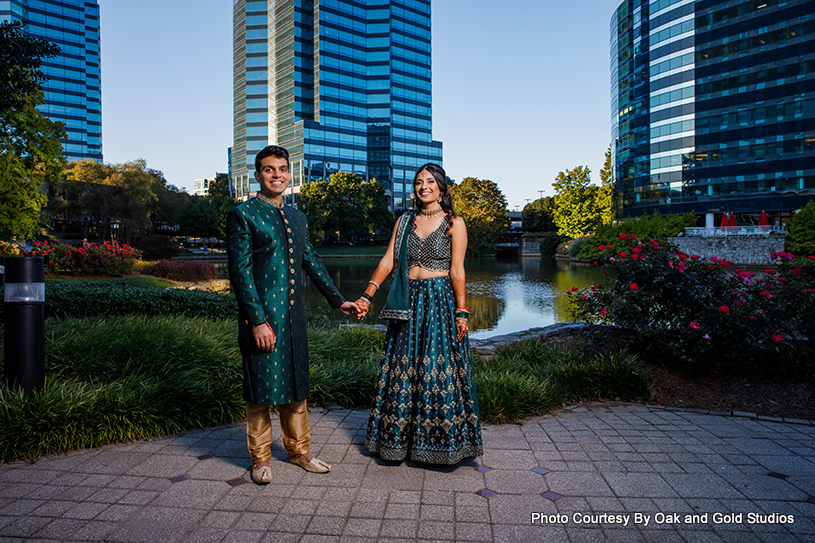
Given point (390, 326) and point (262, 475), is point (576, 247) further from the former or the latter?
point (262, 475)

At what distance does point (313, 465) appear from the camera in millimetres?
3168

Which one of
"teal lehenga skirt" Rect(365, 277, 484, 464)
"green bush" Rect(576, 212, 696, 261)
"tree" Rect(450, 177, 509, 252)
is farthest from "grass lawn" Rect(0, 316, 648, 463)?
"tree" Rect(450, 177, 509, 252)

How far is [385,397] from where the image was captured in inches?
132

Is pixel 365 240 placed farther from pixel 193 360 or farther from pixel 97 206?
pixel 193 360

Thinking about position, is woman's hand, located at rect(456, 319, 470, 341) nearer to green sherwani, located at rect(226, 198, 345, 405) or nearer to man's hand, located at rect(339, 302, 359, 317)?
man's hand, located at rect(339, 302, 359, 317)

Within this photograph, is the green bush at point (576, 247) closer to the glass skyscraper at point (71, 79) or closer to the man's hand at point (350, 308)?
the man's hand at point (350, 308)

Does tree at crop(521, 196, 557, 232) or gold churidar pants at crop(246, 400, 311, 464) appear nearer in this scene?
gold churidar pants at crop(246, 400, 311, 464)

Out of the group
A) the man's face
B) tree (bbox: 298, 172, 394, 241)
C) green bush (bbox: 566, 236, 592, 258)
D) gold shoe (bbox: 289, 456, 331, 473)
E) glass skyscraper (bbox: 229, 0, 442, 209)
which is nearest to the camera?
the man's face

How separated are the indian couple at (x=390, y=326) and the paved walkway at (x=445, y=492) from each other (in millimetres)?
224

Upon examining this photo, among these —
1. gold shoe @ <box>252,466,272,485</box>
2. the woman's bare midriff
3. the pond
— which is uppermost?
the woman's bare midriff

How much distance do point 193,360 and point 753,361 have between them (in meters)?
5.49

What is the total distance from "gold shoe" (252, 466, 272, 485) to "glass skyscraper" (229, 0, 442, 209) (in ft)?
257

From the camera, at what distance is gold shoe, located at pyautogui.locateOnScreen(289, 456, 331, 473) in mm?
3153

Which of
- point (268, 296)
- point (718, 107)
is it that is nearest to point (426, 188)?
point (268, 296)
